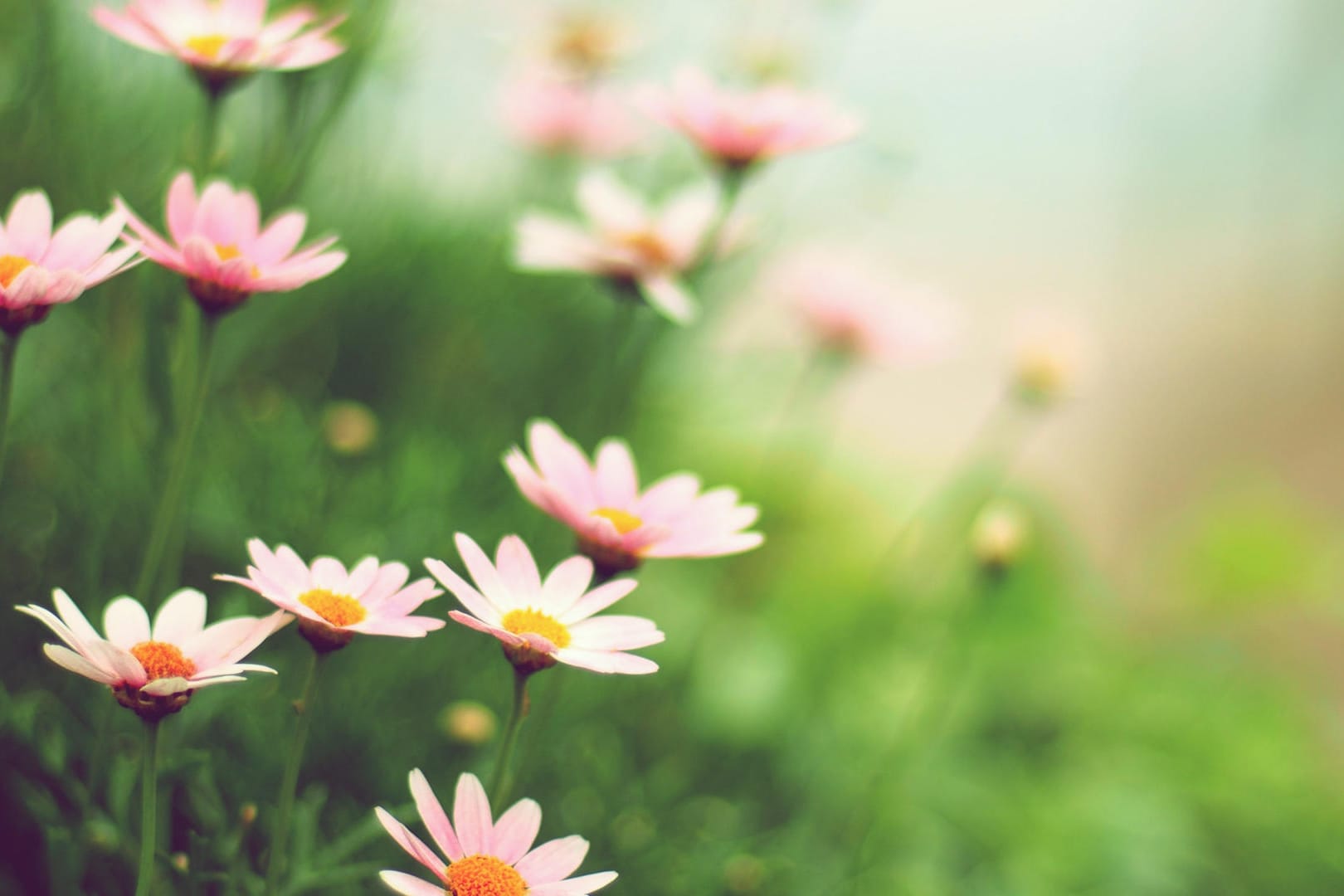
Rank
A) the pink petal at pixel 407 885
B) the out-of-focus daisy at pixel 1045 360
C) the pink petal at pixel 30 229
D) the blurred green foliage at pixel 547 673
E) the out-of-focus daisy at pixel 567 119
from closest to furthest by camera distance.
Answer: the pink petal at pixel 407 885
the pink petal at pixel 30 229
the blurred green foliage at pixel 547 673
the out-of-focus daisy at pixel 1045 360
the out-of-focus daisy at pixel 567 119

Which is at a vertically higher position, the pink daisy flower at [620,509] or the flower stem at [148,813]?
the pink daisy flower at [620,509]

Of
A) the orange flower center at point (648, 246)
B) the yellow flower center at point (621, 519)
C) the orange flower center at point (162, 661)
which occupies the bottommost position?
the orange flower center at point (162, 661)

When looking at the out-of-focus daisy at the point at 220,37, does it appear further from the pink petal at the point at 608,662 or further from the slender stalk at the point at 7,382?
the pink petal at the point at 608,662

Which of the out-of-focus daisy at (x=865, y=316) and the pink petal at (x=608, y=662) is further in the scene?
the out-of-focus daisy at (x=865, y=316)

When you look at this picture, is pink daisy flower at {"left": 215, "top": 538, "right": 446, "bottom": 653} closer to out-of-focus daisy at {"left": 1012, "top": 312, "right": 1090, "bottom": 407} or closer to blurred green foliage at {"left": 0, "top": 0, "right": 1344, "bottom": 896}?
blurred green foliage at {"left": 0, "top": 0, "right": 1344, "bottom": 896}

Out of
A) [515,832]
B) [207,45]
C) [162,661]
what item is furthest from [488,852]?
[207,45]

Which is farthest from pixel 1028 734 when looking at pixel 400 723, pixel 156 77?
pixel 156 77

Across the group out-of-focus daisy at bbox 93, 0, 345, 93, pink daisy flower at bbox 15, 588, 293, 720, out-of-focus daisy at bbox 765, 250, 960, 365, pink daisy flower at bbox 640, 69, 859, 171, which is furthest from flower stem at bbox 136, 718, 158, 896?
Answer: out-of-focus daisy at bbox 765, 250, 960, 365

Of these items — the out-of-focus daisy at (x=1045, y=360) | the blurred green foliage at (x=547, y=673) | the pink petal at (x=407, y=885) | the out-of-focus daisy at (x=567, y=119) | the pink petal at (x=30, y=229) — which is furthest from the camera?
the out-of-focus daisy at (x=567, y=119)

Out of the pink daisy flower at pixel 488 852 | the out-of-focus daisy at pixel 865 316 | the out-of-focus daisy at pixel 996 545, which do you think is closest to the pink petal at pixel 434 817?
the pink daisy flower at pixel 488 852
